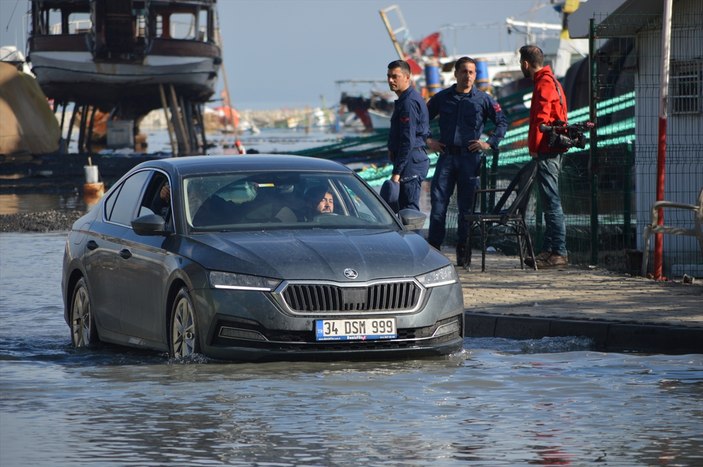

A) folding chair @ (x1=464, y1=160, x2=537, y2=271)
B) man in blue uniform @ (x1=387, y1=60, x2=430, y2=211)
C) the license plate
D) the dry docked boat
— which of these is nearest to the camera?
the license plate

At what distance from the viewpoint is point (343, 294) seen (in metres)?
9.55

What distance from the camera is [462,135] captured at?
15688mm

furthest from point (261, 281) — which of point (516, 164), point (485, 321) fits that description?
point (516, 164)

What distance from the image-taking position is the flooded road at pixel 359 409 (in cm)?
712

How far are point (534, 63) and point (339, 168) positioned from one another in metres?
4.99

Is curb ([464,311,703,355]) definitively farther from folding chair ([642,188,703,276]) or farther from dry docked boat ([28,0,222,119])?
dry docked boat ([28,0,222,119])

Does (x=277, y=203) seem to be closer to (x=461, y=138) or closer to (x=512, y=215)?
(x=512, y=215)

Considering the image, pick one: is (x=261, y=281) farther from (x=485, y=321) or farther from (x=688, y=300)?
(x=688, y=300)

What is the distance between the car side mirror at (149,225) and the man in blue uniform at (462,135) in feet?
18.7

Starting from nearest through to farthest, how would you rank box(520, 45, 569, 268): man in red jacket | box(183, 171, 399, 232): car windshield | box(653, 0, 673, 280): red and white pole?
box(183, 171, 399, 232): car windshield → box(653, 0, 673, 280): red and white pole → box(520, 45, 569, 268): man in red jacket

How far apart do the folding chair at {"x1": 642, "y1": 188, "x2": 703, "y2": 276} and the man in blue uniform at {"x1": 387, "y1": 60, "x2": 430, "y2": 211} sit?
7.60ft

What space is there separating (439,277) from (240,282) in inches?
52.0

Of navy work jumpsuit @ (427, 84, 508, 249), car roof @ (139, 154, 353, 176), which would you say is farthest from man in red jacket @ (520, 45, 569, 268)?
car roof @ (139, 154, 353, 176)

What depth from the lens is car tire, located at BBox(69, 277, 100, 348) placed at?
37.6 ft
